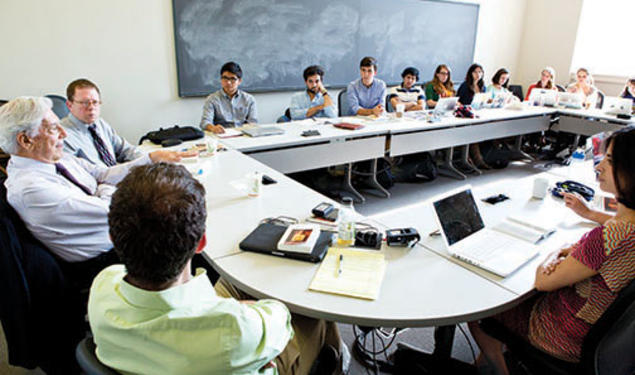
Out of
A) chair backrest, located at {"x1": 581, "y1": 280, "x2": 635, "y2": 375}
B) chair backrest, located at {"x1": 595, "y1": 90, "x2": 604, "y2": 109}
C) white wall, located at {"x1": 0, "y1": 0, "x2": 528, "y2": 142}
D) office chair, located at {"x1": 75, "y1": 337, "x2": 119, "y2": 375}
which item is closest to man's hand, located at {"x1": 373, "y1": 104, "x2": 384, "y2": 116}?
white wall, located at {"x1": 0, "y1": 0, "x2": 528, "y2": 142}

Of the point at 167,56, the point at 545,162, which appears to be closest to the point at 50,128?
the point at 167,56

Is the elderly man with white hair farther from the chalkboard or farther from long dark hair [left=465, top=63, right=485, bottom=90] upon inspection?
long dark hair [left=465, top=63, right=485, bottom=90]

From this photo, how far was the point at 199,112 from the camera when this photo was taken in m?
4.80

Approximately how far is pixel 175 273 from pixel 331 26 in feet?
16.7

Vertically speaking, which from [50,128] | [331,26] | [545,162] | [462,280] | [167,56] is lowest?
[545,162]

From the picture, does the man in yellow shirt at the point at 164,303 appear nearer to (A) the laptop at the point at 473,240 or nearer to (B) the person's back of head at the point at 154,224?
(B) the person's back of head at the point at 154,224

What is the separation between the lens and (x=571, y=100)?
522cm

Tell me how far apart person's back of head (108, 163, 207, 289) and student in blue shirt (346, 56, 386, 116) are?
369 centimetres

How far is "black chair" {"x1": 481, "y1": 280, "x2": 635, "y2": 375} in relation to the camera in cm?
111

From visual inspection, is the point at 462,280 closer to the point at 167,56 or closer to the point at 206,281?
the point at 206,281

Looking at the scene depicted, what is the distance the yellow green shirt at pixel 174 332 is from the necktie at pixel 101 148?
6.54 feet

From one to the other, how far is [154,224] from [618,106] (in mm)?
5600

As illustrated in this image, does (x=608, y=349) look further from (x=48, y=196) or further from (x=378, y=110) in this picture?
(x=378, y=110)

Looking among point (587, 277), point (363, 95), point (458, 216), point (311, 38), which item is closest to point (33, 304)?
point (458, 216)
